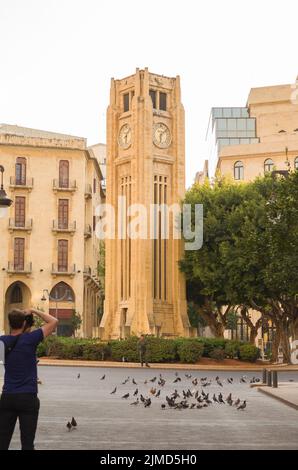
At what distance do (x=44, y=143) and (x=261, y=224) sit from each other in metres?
30.0

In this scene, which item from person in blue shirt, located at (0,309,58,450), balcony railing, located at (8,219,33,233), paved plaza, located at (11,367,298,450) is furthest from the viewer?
balcony railing, located at (8,219,33,233)

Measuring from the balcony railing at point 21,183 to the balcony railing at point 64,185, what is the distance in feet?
6.70

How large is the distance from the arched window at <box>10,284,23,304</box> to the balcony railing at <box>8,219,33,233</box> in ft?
15.8

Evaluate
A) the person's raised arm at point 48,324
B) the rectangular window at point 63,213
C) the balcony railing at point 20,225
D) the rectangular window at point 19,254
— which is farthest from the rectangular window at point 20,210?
the person's raised arm at point 48,324

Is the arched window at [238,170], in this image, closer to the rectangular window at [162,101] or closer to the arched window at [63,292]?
the arched window at [63,292]

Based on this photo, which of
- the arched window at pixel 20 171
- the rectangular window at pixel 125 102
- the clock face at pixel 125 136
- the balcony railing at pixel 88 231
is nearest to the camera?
the clock face at pixel 125 136

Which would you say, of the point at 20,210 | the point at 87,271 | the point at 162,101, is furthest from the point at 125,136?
the point at 87,271

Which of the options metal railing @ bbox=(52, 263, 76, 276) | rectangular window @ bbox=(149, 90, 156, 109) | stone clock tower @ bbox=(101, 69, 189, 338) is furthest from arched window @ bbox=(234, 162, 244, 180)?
rectangular window @ bbox=(149, 90, 156, 109)

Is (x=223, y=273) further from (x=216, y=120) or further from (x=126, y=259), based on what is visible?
(x=216, y=120)

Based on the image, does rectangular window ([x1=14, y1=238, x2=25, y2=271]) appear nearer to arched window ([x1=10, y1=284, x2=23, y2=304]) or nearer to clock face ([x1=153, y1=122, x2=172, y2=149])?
arched window ([x1=10, y1=284, x2=23, y2=304])

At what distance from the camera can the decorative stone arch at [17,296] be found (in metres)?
66.0

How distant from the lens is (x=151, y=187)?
182 ft

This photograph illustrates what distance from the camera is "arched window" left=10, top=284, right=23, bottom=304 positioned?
219ft
